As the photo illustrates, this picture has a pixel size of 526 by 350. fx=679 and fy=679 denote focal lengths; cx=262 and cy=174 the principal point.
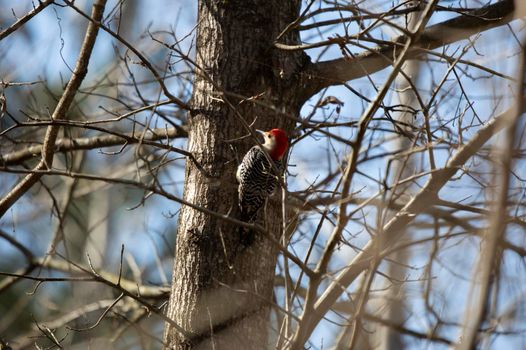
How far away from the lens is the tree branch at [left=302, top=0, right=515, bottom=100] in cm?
500

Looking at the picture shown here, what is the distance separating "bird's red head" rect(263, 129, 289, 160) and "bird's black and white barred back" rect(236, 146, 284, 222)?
107 millimetres

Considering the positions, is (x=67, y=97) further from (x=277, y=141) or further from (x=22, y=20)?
(x=277, y=141)

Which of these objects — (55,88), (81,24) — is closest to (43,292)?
(55,88)

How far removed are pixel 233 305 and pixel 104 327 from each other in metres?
6.58

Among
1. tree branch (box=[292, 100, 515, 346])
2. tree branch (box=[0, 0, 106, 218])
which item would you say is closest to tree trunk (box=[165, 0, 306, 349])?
tree branch (box=[0, 0, 106, 218])

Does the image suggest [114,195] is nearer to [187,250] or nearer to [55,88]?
[55,88]

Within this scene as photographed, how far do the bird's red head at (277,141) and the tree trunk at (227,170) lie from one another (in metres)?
0.07

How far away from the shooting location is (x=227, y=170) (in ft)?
16.7

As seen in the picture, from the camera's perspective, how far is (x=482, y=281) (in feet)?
5.86

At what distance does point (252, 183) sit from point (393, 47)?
1.53m

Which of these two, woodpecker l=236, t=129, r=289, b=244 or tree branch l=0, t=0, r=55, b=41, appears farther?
woodpecker l=236, t=129, r=289, b=244

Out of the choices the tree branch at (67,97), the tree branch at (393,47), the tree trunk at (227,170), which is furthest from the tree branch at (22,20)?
the tree branch at (393,47)

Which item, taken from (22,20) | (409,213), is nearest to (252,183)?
(409,213)

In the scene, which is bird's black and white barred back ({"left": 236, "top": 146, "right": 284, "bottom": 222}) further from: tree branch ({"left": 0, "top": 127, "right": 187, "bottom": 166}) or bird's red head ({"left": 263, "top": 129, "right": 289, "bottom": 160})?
tree branch ({"left": 0, "top": 127, "right": 187, "bottom": 166})
